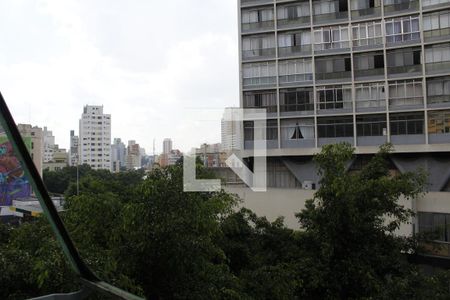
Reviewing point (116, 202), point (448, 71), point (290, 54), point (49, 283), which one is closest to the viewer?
point (49, 283)

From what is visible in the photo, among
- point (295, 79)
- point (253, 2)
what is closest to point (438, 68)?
point (295, 79)

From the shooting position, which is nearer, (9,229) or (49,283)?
(49,283)

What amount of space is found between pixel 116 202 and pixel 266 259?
4.45ft

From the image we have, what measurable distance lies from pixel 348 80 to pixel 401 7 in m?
→ 1.56

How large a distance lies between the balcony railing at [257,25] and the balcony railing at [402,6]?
217cm

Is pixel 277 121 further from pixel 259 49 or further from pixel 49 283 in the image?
pixel 49 283

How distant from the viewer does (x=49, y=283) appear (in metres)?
1.31

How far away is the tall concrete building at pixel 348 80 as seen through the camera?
655cm

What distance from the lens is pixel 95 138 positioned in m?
3.47

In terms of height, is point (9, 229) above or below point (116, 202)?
below

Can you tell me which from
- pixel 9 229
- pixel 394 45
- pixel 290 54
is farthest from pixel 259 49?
pixel 9 229

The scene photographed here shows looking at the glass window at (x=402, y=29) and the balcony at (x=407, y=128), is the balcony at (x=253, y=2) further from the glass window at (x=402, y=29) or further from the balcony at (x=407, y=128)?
the balcony at (x=407, y=128)

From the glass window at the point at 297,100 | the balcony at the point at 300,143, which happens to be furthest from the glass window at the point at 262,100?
the balcony at the point at 300,143

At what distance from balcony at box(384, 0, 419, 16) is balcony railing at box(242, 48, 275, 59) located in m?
2.20
